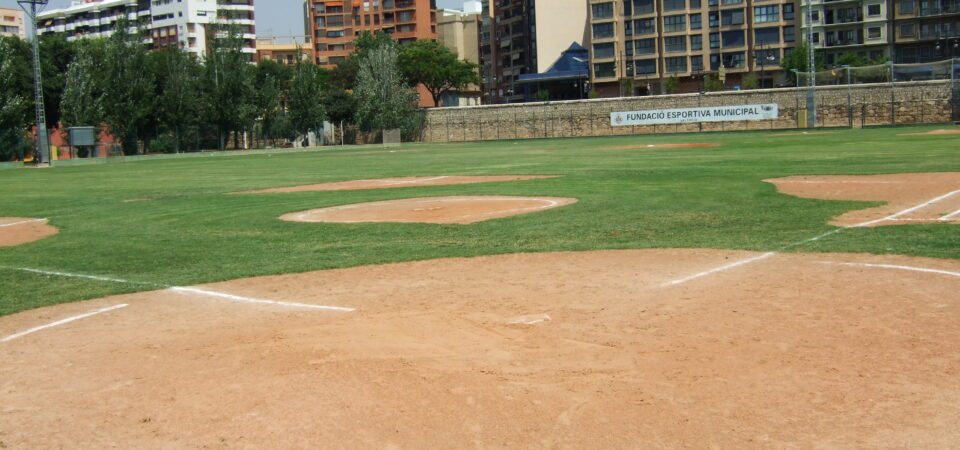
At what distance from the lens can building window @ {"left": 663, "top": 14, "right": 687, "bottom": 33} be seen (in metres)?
110

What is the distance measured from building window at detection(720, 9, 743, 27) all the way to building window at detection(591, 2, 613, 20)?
1410cm

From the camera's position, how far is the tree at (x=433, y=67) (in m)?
120

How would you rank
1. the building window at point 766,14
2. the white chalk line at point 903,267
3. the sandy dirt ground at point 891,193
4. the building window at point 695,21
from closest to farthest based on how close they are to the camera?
the white chalk line at point 903,267 < the sandy dirt ground at point 891,193 < the building window at point 766,14 < the building window at point 695,21

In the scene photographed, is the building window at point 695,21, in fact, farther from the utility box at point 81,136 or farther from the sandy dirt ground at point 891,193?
the sandy dirt ground at point 891,193

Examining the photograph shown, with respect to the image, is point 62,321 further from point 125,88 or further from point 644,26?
point 644,26

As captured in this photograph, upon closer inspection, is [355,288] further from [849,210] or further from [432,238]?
[849,210]

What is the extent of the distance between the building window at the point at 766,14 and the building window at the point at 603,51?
59.3 ft

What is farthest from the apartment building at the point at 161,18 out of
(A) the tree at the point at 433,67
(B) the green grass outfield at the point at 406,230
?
(B) the green grass outfield at the point at 406,230

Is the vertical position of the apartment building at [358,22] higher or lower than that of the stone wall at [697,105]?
higher

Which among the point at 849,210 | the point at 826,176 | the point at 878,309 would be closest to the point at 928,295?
the point at 878,309

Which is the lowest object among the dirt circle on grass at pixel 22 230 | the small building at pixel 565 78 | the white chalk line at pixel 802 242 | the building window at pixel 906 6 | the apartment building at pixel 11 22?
the white chalk line at pixel 802 242

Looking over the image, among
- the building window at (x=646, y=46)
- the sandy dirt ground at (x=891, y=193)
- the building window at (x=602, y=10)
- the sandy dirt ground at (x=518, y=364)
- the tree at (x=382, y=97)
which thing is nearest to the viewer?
the sandy dirt ground at (x=518, y=364)

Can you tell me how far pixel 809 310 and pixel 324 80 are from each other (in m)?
118

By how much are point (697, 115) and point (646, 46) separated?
3270cm
